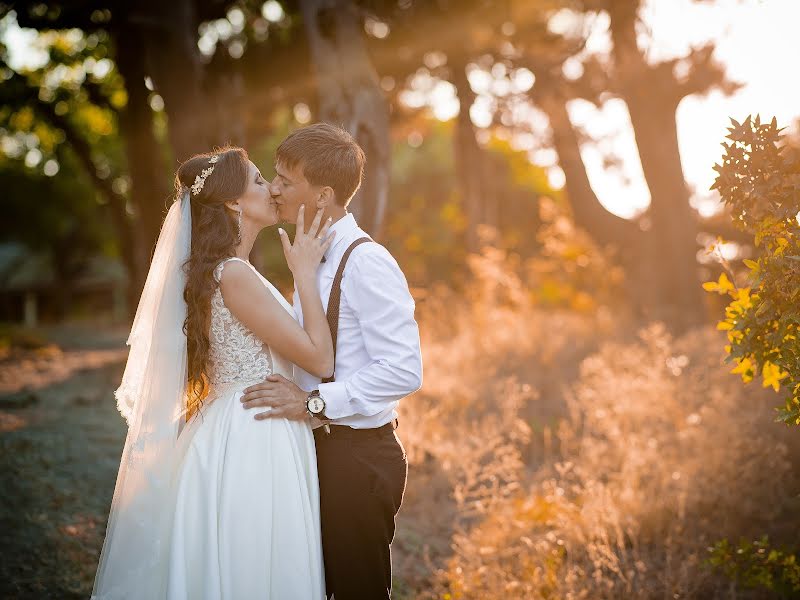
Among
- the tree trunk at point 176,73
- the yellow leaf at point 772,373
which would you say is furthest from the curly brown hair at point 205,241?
the tree trunk at point 176,73

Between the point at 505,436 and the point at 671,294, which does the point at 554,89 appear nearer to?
the point at 671,294

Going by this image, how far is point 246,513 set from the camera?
2.97 m

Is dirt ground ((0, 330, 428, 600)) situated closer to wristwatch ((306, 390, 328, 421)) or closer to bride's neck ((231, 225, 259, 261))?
wristwatch ((306, 390, 328, 421))

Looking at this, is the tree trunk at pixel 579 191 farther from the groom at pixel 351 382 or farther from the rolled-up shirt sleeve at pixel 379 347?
the rolled-up shirt sleeve at pixel 379 347

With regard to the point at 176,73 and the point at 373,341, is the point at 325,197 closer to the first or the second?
the point at 373,341

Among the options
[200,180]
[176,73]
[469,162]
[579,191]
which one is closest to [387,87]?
[469,162]

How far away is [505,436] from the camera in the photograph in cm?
725

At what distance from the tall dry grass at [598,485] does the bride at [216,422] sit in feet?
6.15

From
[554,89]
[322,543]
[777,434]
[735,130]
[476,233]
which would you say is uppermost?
[554,89]

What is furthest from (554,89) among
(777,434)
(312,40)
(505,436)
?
(777,434)

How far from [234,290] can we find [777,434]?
452 centimetres

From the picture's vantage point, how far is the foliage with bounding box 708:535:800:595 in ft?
13.5

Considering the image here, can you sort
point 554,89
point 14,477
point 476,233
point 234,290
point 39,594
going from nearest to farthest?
point 234,290 < point 39,594 < point 14,477 < point 554,89 < point 476,233

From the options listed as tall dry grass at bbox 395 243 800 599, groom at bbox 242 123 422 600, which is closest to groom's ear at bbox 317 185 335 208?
groom at bbox 242 123 422 600
